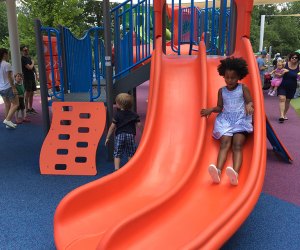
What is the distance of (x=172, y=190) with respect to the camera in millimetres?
3312

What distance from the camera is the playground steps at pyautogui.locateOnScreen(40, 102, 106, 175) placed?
524 cm

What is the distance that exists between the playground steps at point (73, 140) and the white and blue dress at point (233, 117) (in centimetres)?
203

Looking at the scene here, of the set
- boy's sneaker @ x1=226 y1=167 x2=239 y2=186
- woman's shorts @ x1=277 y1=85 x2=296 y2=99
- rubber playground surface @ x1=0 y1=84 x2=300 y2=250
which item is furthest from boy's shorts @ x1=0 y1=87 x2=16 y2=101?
woman's shorts @ x1=277 y1=85 x2=296 y2=99

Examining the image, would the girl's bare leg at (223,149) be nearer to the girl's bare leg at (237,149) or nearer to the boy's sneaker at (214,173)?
the girl's bare leg at (237,149)

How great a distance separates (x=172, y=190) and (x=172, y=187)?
19 cm

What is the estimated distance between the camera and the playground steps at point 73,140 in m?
5.24

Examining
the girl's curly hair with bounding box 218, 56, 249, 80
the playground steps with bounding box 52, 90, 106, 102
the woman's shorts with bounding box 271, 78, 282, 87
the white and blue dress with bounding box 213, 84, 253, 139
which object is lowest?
the woman's shorts with bounding box 271, 78, 282, 87

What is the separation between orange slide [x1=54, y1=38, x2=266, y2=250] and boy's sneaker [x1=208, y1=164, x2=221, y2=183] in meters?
0.06

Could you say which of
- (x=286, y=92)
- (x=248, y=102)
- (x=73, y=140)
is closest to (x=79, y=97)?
(x=73, y=140)

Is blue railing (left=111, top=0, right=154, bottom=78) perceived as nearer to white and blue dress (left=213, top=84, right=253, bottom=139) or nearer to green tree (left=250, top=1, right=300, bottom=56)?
white and blue dress (left=213, top=84, right=253, bottom=139)

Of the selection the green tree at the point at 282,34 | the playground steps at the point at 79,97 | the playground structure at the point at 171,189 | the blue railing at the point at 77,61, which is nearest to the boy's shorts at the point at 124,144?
the playground structure at the point at 171,189

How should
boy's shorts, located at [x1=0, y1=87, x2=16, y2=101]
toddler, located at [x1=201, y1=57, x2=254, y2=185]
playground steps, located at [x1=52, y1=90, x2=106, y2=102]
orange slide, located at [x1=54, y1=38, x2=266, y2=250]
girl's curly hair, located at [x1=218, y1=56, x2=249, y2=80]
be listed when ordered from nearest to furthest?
orange slide, located at [x1=54, y1=38, x2=266, y2=250] < toddler, located at [x1=201, y1=57, x2=254, y2=185] < girl's curly hair, located at [x1=218, y1=56, x2=249, y2=80] < playground steps, located at [x1=52, y1=90, x2=106, y2=102] < boy's shorts, located at [x1=0, y1=87, x2=16, y2=101]

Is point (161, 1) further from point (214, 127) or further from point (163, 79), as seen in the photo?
point (214, 127)

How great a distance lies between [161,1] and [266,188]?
3.32 metres
